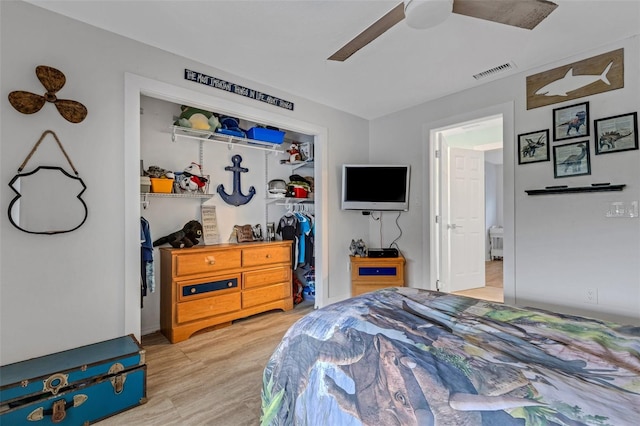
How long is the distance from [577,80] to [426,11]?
183 centimetres

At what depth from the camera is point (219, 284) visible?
113 inches

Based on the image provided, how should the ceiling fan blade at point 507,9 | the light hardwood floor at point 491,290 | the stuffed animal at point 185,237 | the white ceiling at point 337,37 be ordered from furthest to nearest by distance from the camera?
the light hardwood floor at point 491,290, the stuffed animal at point 185,237, the white ceiling at point 337,37, the ceiling fan blade at point 507,9

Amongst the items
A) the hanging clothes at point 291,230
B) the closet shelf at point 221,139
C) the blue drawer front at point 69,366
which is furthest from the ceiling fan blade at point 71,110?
the hanging clothes at point 291,230

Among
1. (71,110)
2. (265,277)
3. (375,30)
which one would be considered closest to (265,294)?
(265,277)

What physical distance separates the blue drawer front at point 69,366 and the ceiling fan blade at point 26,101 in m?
1.48

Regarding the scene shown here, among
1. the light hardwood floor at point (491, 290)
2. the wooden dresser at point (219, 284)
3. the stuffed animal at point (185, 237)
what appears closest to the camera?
the wooden dresser at point (219, 284)

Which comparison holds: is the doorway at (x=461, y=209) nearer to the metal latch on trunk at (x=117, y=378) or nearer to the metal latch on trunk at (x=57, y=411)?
the metal latch on trunk at (x=117, y=378)

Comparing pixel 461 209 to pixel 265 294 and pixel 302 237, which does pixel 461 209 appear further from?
pixel 265 294

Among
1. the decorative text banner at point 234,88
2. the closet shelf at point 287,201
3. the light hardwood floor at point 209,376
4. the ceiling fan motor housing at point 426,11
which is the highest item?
the decorative text banner at point 234,88

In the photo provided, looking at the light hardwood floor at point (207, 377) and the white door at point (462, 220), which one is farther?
the white door at point (462, 220)

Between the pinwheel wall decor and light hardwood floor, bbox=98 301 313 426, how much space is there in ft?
6.12

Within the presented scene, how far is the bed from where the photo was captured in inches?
29.2

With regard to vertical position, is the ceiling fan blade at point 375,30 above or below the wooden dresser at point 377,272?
above

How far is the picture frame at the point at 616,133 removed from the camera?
2.08 m
